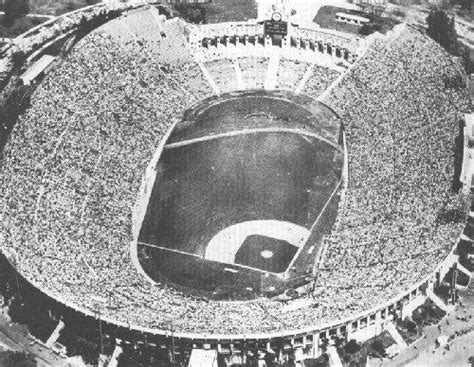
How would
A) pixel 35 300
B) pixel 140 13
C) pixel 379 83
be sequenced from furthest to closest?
1. pixel 140 13
2. pixel 379 83
3. pixel 35 300

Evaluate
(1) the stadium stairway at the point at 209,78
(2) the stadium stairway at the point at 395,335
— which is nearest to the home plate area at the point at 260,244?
(2) the stadium stairway at the point at 395,335

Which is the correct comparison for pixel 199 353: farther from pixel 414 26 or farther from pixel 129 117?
pixel 414 26

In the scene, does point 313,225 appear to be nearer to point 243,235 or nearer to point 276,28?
point 243,235

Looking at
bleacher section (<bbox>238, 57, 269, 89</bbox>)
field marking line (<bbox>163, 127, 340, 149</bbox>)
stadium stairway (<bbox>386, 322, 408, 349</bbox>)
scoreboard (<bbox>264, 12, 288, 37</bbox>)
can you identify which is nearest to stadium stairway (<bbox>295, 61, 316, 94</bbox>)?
bleacher section (<bbox>238, 57, 269, 89</bbox>)

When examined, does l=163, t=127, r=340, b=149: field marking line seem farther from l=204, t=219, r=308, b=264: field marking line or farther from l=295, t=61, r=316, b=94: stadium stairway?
l=204, t=219, r=308, b=264: field marking line

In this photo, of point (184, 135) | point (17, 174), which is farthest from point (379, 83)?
point (17, 174)

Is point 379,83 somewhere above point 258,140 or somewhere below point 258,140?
above
